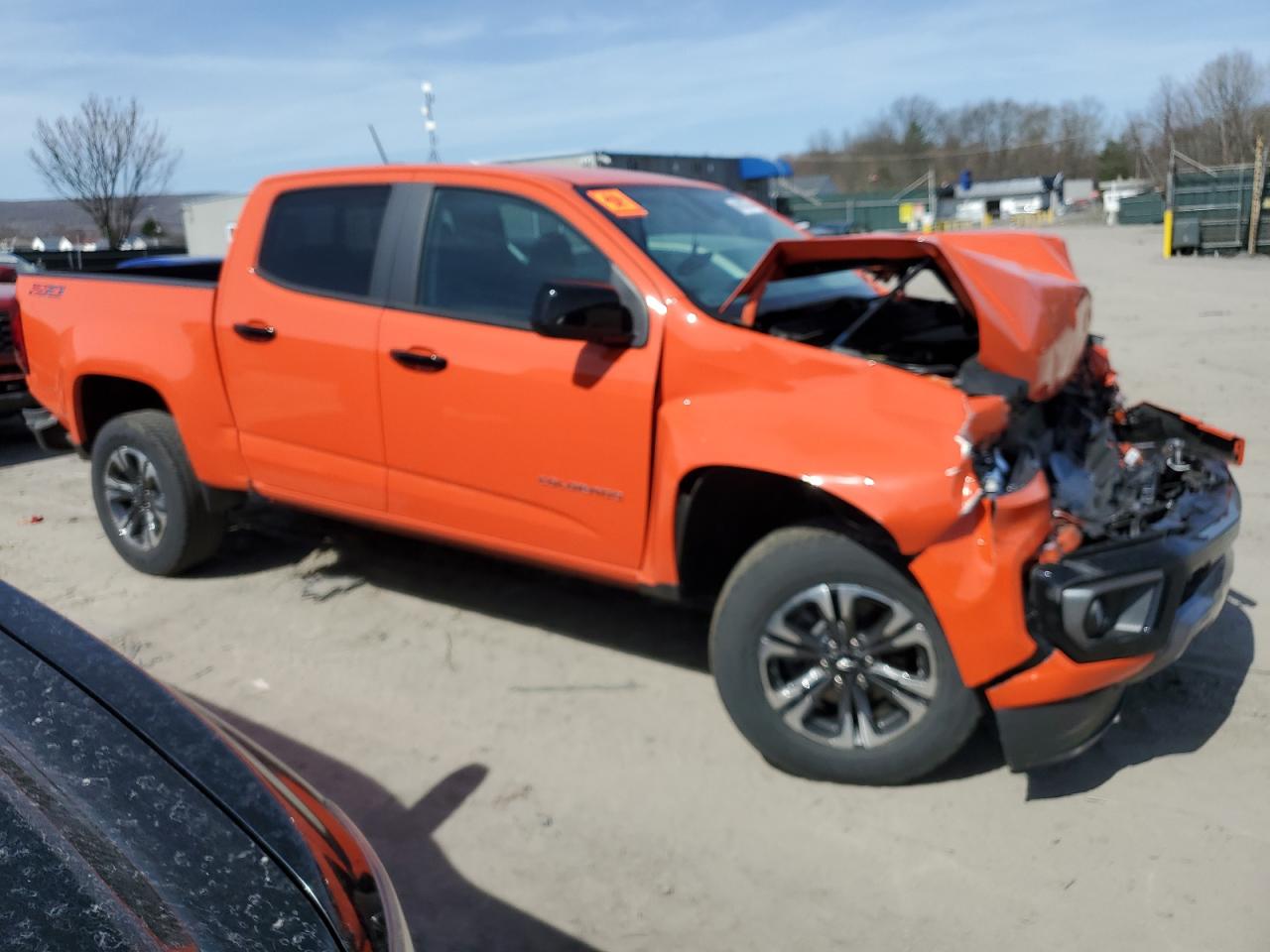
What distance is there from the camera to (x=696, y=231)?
4148mm

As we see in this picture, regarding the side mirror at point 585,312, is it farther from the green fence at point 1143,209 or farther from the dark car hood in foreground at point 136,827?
the green fence at point 1143,209

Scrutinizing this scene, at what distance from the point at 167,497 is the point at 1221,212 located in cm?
2455

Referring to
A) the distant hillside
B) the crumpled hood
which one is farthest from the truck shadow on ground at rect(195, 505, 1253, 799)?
the distant hillside

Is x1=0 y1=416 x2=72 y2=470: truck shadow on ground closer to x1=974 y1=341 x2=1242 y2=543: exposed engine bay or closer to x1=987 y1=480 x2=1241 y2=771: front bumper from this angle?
x1=974 y1=341 x2=1242 y2=543: exposed engine bay

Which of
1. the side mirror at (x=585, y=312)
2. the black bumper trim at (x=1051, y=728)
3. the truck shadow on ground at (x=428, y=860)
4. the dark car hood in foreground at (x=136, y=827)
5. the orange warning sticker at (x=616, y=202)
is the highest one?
the orange warning sticker at (x=616, y=202)

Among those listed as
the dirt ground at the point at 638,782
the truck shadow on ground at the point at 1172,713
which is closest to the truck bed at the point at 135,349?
the dirt ground at the point at 638,782

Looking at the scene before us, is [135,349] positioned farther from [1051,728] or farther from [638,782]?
[1051,728]

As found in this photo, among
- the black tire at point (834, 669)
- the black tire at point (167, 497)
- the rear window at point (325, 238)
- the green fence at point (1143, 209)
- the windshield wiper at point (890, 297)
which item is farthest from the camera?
the green fence at point (1143, 209)

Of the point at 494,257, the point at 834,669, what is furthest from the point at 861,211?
the point at 834,669

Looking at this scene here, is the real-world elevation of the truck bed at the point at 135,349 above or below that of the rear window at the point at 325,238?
below

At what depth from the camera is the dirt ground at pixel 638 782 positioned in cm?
280

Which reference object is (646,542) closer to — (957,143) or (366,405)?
(366,405)

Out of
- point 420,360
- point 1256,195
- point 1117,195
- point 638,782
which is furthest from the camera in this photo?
point 1117,195

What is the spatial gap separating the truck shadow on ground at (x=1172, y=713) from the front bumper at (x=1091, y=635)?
0.33 m
